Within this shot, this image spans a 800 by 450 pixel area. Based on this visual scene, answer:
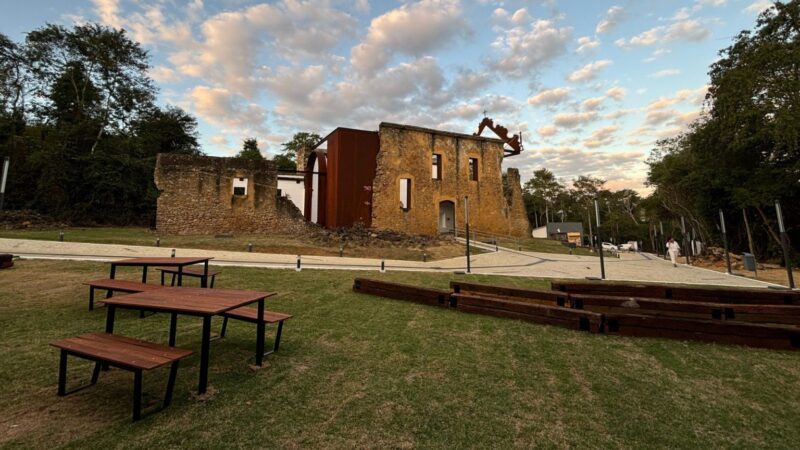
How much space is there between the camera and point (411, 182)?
886 inches

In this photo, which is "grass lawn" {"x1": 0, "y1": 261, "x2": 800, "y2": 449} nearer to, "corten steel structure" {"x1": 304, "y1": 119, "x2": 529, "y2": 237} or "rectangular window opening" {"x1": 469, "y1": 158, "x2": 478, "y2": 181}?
"corten steel structure" {"x1": 304, "y1": 119, "x2": 529, "y2": 237}

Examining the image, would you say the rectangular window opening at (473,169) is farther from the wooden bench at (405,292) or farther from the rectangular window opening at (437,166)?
the wooden bench at (405,292)

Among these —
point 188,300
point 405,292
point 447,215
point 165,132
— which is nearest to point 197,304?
point 188,300

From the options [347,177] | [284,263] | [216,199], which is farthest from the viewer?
[347,177]

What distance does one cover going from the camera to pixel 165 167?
17.5m

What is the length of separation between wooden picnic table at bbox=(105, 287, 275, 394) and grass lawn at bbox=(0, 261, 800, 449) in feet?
1.04

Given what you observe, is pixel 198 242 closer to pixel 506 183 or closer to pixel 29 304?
pixel 29 304

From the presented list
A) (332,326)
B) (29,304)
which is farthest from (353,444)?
(29,304)

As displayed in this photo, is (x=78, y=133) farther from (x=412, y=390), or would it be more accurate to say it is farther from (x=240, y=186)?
(x=412, y=390)

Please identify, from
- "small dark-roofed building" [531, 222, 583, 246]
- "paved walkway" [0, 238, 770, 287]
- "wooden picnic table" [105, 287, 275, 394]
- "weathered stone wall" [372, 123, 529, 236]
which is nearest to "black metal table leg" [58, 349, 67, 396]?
"wooden picnic table" [105, 287, 275, 394]

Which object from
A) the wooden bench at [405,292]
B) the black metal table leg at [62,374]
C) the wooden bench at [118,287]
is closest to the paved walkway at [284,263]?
the wooden bench at [405,292]

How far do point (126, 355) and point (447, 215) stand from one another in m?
23.6

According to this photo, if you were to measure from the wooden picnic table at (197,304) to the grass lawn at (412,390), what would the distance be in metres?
0.32

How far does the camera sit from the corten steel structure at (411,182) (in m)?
20.3
